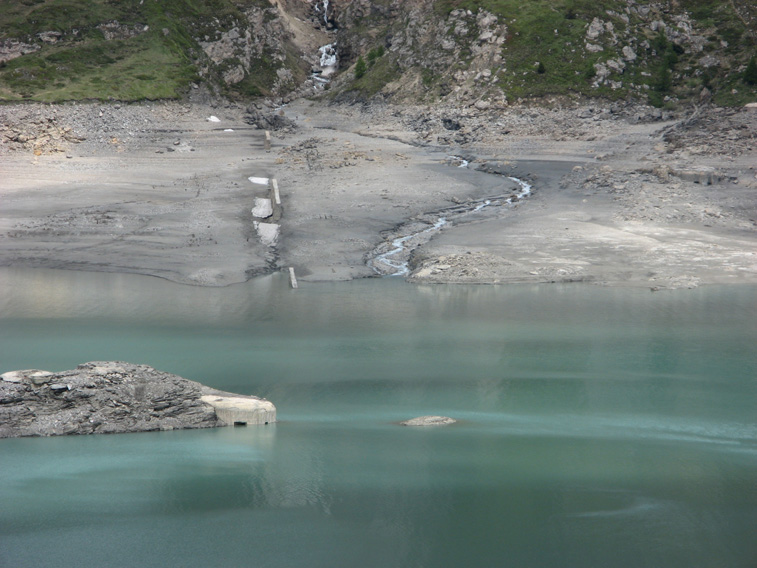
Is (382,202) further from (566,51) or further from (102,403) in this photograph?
(566,51)

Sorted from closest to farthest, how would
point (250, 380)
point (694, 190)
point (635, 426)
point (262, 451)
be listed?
point (262, 451) → point (635, 426) → point (250, 380) → point (694, 190)

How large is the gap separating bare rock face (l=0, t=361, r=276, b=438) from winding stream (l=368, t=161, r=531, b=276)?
51.0 feet

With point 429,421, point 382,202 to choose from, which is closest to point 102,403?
point 429,421

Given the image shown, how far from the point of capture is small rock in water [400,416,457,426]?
16.8 metres

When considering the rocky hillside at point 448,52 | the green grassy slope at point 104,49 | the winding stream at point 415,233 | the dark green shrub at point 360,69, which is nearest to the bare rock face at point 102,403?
the winding stream at point 415,233

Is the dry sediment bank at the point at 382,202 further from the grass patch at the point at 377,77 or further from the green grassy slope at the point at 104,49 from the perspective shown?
the grass patch at the point at 377,77

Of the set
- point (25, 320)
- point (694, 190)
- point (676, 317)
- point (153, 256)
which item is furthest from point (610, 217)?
point (25, 320)

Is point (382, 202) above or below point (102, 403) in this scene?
below

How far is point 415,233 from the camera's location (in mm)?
36125

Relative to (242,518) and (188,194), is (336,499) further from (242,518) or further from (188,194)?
(188,194)

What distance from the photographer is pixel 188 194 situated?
4088 cm

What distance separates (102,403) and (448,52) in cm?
6805

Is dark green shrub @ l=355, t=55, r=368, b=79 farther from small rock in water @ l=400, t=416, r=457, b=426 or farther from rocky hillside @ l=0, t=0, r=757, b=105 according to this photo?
small rock in water @ l=400, t=416, r=457, b=426

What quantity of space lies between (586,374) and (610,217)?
60.1 ft
